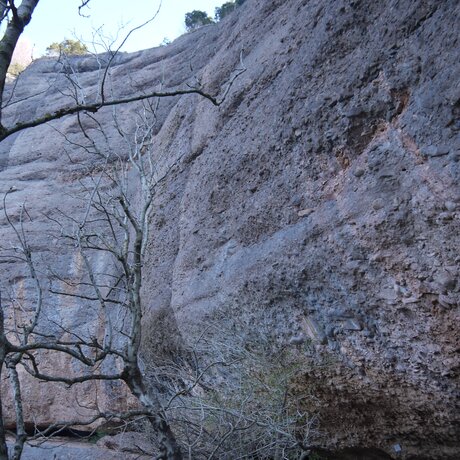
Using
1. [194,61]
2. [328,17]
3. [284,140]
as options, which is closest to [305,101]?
[284,140]

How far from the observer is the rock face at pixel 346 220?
3.00 metres

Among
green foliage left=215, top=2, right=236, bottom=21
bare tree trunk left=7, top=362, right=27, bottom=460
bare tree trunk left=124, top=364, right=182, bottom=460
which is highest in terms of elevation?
green foliage left=215, top=2, right=236, bottom=21

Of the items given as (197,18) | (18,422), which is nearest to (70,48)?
(197,18)

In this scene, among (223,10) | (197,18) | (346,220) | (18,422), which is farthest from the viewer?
(197,18)

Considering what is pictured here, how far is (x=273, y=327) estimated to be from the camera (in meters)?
4.13

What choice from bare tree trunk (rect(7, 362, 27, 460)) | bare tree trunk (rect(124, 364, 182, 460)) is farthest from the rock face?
bare tree trunk (rect(7, 362, 27, 460))

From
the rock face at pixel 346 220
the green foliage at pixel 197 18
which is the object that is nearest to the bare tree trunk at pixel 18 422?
the rock face at pixel 346 220

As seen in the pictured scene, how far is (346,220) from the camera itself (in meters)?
3.47

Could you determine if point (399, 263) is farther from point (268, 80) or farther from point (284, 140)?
point (268, 80)

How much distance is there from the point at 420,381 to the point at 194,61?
7.82 metres

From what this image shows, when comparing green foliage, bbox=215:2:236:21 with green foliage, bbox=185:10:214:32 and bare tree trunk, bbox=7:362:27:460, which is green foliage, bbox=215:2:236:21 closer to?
green foliage, bbox=185:10:214:32

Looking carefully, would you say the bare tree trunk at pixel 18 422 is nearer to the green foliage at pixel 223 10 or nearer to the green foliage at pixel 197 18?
the green foliage at pixel 223 10

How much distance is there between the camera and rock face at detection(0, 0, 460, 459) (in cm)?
300

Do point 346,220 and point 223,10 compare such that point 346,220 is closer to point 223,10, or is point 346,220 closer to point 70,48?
point 223,10
